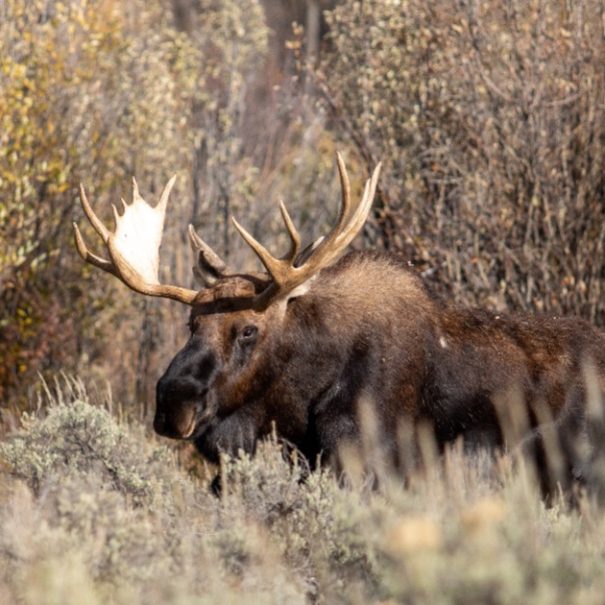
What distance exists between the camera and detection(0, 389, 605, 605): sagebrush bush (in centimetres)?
393

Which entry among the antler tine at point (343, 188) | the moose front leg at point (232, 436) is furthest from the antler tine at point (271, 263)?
the moose front leg at point (232, 436)

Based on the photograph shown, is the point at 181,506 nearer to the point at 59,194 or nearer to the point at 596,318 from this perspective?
the point at 596,318

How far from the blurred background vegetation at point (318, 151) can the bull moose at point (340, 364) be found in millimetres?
1916

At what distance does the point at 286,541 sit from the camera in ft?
18.0

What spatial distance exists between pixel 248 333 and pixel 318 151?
19.9 ft

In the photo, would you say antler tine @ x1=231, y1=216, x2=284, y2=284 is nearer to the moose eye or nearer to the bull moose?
the bull moose

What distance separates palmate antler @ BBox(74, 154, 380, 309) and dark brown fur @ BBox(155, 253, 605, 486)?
0.19 metres

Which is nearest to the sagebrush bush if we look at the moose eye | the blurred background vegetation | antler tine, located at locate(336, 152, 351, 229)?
the moose eye

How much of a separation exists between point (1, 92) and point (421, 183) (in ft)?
9.38

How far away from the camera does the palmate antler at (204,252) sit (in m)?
6.79

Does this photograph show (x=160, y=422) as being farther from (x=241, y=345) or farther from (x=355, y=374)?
(x=355, y=374)

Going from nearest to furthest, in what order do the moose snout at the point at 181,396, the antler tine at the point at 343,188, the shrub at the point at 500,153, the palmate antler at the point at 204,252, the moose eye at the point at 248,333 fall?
the antler tine at the point at 343,188 → the moose snout at the point at 181,396 → the palmate antler at the point at 204,252 → the moose eye at the point at 248,333 → the shrub at the point at 500,153

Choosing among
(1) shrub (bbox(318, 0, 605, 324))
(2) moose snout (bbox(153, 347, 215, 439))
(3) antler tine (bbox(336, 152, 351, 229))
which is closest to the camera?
(3) antler tine (bbox(336, 152, 351, 229))

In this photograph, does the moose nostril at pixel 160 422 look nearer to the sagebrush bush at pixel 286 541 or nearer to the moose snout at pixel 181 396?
the moose snout at pixel 181 396
